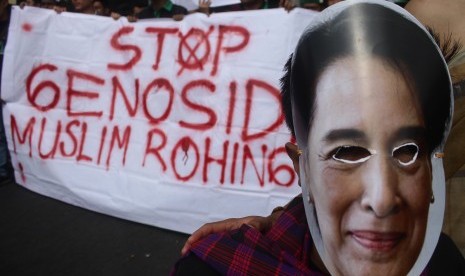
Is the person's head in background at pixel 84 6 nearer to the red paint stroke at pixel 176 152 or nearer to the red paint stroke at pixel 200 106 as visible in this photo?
the red paint stroke at pixel 200 106

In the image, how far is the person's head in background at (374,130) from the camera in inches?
30.6

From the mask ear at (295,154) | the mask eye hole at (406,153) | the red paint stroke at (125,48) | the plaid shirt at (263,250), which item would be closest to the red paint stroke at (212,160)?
the red paint stroke at (125,48)

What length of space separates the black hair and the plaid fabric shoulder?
0.34 meters

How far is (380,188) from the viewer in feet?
2.51

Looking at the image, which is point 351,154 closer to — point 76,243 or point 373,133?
point 373,133

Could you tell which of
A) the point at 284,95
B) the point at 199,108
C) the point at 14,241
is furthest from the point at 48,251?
the point at 284,95

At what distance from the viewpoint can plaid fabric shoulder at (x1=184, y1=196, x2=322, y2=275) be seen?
1.05 metres

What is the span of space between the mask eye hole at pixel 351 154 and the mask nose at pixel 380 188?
0.5 inches

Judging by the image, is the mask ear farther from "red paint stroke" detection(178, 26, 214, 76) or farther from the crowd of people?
the crowd of people

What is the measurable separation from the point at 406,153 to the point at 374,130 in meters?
0.07

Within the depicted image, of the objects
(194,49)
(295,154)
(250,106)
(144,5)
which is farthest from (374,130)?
(144,5)

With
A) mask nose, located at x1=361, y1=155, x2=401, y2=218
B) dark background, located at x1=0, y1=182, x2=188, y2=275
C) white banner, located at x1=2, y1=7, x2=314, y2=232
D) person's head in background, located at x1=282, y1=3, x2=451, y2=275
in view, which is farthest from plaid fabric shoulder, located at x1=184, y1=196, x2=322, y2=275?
dark background, located at x1=0, y1=182, x2=188, y2=275

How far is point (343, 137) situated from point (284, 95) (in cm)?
25

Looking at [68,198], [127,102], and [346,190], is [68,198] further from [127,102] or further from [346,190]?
[346,190]
